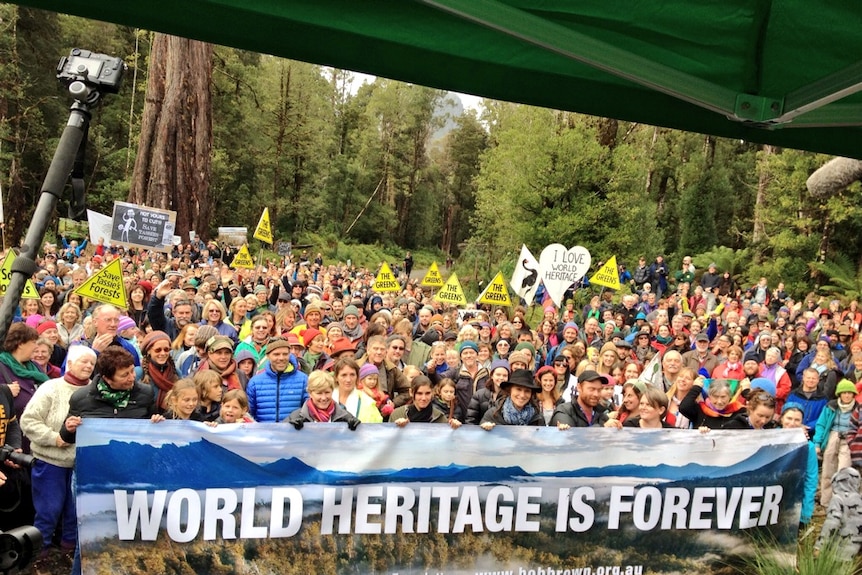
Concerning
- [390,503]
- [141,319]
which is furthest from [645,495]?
[141,319]

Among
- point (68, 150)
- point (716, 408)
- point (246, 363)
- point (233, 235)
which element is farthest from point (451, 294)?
point (233, 235)

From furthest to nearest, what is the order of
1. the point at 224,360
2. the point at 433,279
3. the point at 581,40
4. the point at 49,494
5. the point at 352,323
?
1. the point at 433,279
2. the point at 352,323
3. the point at 224,360
4. the point at 49,494
5. the point at 581,40

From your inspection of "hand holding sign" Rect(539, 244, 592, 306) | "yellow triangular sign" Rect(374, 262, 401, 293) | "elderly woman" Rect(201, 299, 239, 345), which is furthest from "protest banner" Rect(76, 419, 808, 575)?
"yellow triangular sign" Rect(374, 262, 401, 293)

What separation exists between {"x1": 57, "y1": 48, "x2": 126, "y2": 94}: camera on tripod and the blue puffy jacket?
14.8 feet

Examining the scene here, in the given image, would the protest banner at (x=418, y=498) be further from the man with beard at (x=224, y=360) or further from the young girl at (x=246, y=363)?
the young girl at (x=246, y=363)

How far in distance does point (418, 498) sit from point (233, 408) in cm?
152

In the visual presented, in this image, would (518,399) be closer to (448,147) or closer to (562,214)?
(562,214)

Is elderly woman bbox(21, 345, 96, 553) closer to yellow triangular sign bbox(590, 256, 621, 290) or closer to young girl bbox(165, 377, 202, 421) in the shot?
young girl bbox(165, 377, 202, 421)

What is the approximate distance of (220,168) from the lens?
4775 centimetres

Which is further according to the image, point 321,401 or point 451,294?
point 451,294

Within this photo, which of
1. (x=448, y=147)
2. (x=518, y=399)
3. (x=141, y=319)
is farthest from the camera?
(x=448, y=147)

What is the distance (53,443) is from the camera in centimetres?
505

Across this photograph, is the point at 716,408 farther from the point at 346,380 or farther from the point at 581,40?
the point at 581,40

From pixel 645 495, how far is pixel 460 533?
1.30m
